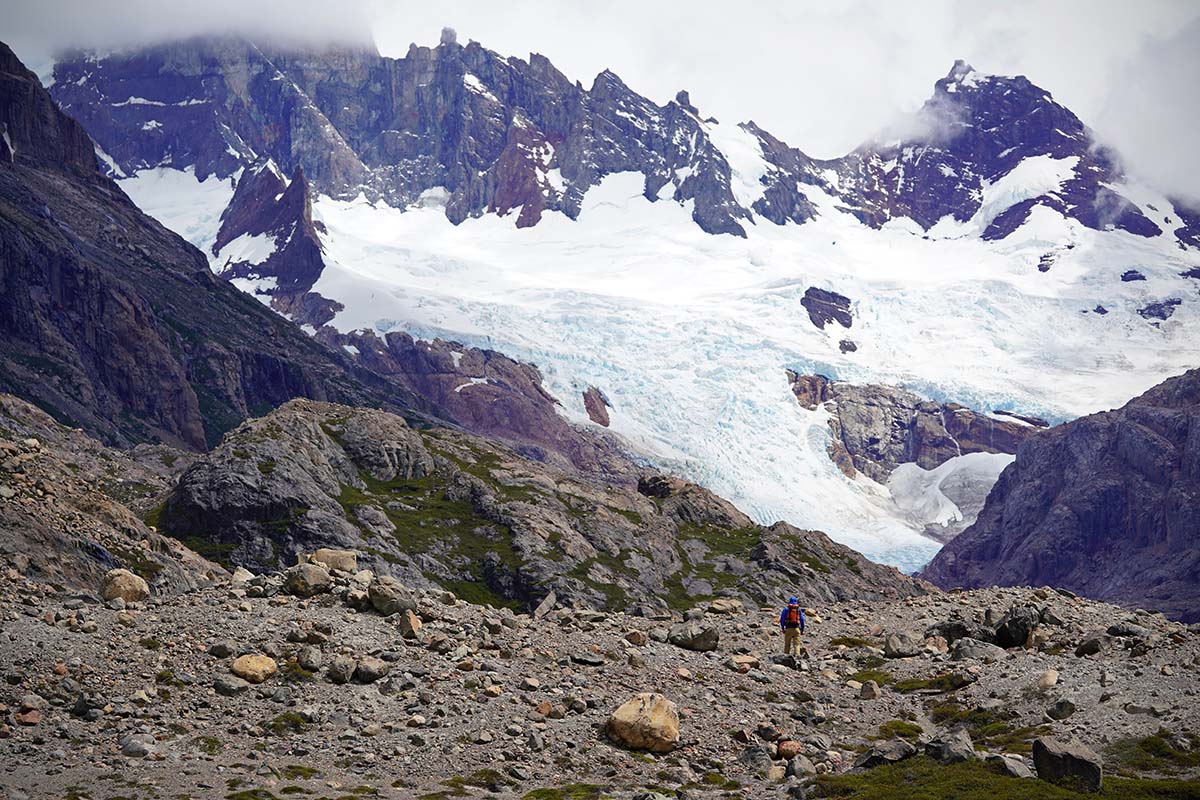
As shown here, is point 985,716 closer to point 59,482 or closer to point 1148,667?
point 1148,667

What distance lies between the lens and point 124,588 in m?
51.0

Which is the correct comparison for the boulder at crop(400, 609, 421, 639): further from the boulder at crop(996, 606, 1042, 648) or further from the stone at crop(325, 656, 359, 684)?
the boulder at crop(996, 606, 1042, 648)

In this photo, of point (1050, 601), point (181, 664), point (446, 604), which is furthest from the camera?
point (1050, 601)

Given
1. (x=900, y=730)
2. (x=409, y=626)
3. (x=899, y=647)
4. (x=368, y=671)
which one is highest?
(x=899, y=647)

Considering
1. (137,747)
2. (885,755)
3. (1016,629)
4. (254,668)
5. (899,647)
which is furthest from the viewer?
(899,647)

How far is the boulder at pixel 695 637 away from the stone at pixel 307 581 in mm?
17600

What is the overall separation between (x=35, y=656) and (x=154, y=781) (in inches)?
346

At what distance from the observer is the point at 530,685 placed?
48312 millimetres

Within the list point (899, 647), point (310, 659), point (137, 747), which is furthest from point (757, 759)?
point (137, 747)

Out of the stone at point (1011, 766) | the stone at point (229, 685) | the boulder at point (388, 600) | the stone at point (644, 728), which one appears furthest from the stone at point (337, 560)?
the stone at point (1011, 766)

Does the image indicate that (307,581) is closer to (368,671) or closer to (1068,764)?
(368,671)

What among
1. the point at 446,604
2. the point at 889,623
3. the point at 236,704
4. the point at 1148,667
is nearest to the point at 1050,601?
the point at 889,623

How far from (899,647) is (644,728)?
72.1ft

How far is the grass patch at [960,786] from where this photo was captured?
116ft
